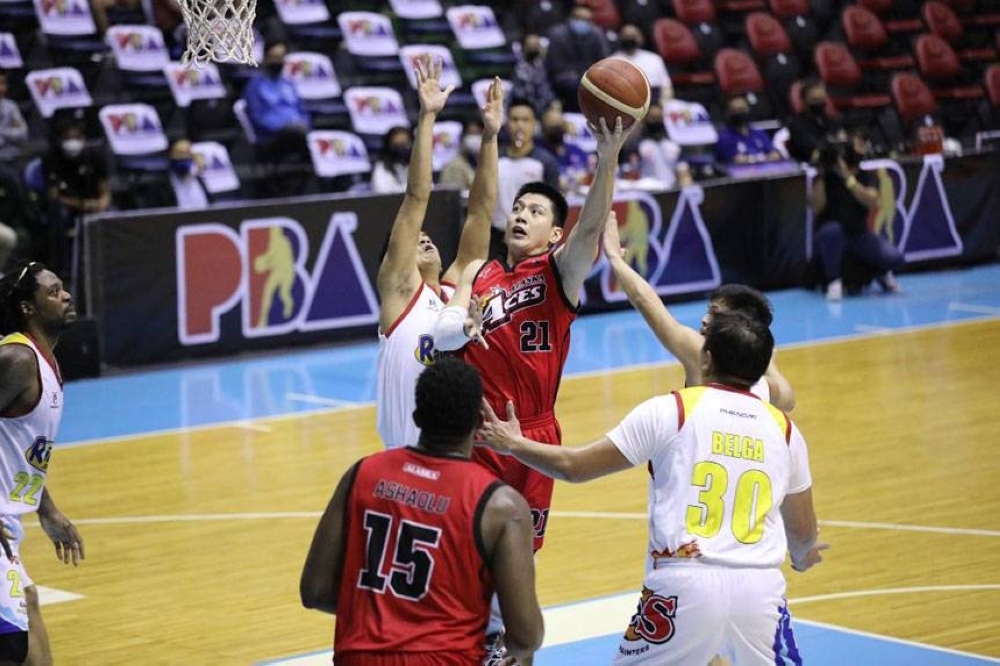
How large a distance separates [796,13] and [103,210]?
12.0m

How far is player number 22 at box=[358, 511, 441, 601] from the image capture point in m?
4.72

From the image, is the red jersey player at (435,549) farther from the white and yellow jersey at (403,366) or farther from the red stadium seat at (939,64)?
the red stadium seat at (939,64)

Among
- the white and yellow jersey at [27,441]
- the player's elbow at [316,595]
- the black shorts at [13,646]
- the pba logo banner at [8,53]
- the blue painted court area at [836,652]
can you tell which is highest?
the player's elbow at [316,595]

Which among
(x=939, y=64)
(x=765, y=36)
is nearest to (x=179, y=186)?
(x=765, y=36)

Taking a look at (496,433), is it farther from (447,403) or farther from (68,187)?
(68,187)

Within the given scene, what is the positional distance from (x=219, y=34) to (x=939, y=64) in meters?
17.9

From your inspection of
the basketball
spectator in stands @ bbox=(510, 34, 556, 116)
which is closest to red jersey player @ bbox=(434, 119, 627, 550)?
the basketball

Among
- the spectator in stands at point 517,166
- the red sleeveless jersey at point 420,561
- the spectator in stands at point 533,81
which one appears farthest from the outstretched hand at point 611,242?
the spectator in stands at point 533,81

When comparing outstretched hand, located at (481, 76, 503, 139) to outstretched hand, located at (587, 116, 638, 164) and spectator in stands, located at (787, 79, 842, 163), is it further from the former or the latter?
spectator in stands, located at (787, 79, 842, 163)

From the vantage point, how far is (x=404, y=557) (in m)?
4.74

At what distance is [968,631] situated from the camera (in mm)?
8000

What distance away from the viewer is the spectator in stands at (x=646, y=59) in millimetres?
20750

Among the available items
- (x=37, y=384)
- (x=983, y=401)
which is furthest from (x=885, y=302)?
(x=37, y=384)

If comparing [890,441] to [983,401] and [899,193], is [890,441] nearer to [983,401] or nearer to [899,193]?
[983,401]
